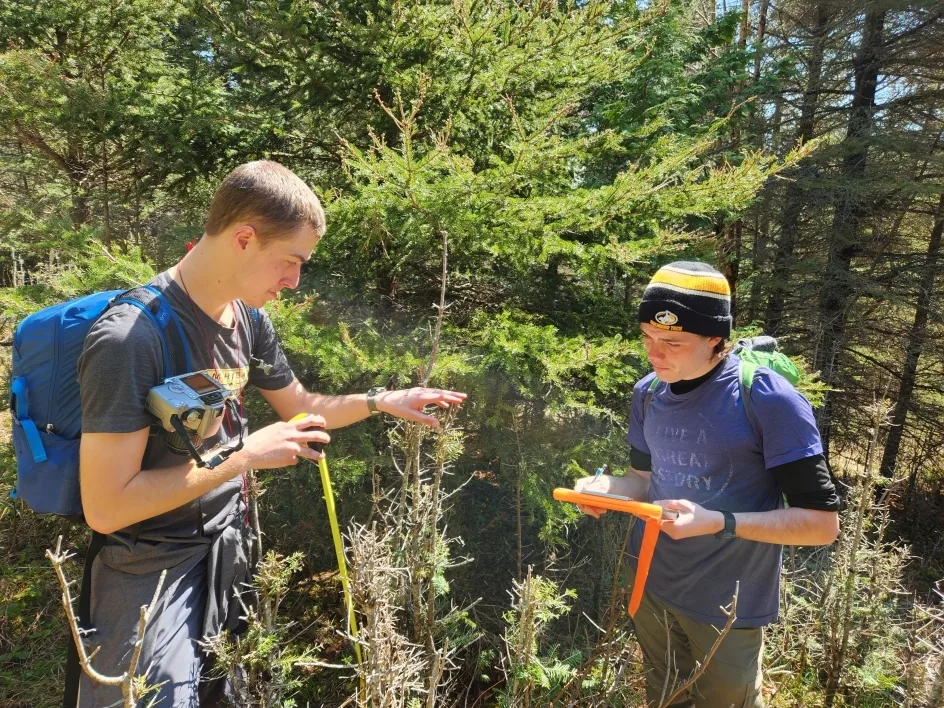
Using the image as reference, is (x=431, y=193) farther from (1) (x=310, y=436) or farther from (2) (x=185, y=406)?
(2) (x=185, y=406)

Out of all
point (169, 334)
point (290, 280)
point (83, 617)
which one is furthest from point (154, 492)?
point (290, 280)

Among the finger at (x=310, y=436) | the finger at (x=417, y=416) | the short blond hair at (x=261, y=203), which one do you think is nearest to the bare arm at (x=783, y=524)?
the finger at (x=417, y=416)

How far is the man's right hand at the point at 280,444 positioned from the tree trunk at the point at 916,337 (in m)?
10.0

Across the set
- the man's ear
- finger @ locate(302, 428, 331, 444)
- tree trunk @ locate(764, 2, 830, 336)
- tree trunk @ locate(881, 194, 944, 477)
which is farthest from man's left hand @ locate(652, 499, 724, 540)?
tree trunk @ locate(881, 194, 944, 477)

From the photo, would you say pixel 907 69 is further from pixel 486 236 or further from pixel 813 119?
pixel 486 236

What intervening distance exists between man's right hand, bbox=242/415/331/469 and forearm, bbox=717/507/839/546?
133 centimetres

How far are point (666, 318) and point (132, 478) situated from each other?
5.63ft

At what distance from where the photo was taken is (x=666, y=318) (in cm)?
184

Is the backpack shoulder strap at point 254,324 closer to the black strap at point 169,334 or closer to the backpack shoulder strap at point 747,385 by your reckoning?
the black strap at point 169,334

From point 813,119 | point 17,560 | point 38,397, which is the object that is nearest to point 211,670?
point 38,397

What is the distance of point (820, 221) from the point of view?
923 centimetres

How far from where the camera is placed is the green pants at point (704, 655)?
6.39ft

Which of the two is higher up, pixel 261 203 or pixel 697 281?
pixel 261 203

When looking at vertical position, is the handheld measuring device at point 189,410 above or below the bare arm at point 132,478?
above
